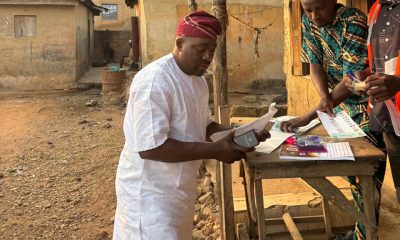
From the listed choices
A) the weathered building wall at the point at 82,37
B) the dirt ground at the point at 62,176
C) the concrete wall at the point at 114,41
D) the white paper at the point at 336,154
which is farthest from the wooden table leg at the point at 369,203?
the concrete wall at the point at 114,41

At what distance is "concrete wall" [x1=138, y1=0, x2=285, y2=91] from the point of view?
1236 centimetres

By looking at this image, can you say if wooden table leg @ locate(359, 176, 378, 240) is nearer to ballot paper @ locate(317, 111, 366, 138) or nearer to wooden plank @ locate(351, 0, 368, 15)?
ballot paper @ locate(317, 111, 366, 138)

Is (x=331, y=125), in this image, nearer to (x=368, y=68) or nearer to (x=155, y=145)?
(x=368, y=68)

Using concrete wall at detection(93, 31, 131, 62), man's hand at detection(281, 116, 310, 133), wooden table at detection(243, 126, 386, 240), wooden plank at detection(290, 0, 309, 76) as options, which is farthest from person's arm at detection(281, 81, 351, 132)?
concrete wall at detection(93, 31, 131, 62)

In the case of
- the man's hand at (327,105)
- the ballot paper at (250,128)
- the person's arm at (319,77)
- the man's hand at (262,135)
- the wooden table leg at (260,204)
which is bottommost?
the wooden table leg at (260,204)

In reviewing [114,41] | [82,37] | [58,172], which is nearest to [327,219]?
[58,172]

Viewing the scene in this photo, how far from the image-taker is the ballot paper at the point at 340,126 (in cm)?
216

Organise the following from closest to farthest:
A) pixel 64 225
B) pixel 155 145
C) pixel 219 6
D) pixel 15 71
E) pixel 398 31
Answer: pixel 155 145 < pixel 398 31 < pixel 219 6 < pixel 64 225 < pixel 15 71

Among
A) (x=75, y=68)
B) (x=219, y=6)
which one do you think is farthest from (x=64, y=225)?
(x=75, y=68)

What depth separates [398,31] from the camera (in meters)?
2.23

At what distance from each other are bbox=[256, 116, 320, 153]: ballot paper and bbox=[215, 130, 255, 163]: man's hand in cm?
21

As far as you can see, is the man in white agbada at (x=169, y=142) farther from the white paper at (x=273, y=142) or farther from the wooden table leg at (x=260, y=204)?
the wooden table leg at (x=260, y=204)

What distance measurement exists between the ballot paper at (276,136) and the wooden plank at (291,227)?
2.53 feet

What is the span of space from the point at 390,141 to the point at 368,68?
444mm
